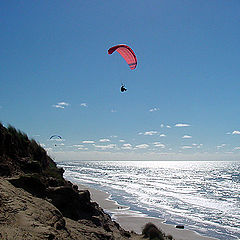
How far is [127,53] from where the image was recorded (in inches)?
803

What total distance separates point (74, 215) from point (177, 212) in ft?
69.8

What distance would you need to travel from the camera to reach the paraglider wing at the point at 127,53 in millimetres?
19766

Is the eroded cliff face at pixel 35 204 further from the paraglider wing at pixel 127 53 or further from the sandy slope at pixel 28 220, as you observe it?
the paraglider wing at pixel 127 53

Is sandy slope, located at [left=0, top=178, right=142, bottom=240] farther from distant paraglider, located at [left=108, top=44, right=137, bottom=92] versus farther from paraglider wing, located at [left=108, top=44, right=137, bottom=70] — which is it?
paraglider wing, located at [left=108, top=44, right=137, bottom=70]

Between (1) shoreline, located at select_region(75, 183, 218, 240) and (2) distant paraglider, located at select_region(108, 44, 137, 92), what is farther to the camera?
(1) shoreline, located at select_region(75, 183, 218, 240)

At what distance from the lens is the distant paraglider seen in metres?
19.8

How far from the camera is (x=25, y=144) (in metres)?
16.7

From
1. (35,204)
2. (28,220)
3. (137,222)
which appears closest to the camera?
(28,220)

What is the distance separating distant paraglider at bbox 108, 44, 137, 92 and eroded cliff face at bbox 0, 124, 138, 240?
29.2ft

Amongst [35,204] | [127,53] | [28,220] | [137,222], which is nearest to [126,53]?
[127,53]

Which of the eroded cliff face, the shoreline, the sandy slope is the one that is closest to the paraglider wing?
the eroded cliff face

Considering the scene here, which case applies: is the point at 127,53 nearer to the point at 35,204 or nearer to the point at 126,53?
the point at 126,53

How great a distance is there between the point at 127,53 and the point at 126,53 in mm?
106

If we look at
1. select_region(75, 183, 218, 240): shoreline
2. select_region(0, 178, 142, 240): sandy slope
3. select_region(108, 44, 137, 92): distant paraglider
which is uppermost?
select_region(108, 44, 137, 92): distant paraglider
